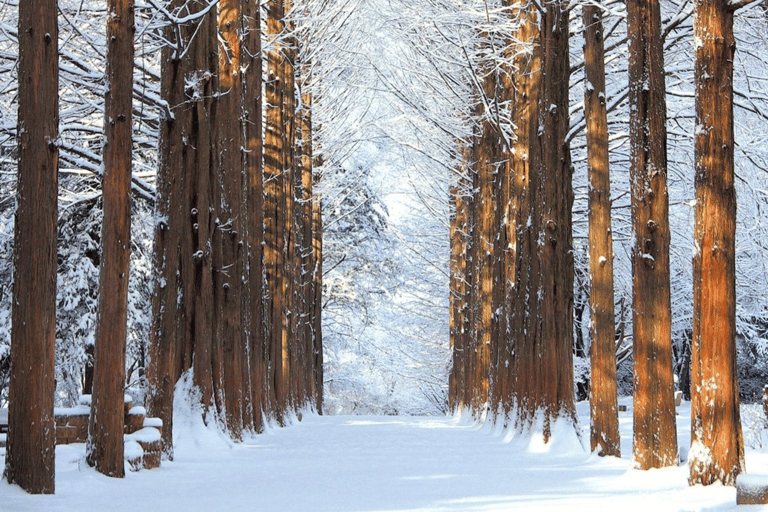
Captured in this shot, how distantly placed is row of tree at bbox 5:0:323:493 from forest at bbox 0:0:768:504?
2 centimetres

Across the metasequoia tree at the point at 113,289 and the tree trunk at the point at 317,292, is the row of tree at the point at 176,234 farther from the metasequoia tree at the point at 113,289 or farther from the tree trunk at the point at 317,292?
the tree trunk at the point at 317,292

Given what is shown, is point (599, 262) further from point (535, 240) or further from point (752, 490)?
point (752, 490)

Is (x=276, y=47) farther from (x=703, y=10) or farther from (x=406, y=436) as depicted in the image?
(x=703, y=10)

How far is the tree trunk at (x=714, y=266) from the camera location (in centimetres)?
713

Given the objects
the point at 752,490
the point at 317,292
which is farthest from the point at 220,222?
Answer: the point at 317,292

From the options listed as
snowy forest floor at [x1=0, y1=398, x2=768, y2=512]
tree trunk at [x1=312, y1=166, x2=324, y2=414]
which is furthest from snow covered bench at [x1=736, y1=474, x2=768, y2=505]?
tree trunk at [x1=312, y1=166, x2=324, y2=414]

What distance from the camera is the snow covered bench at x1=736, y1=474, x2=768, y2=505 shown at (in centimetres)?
579

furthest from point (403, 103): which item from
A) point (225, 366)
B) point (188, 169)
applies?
point (188, 169)

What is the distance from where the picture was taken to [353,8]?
24.4 m

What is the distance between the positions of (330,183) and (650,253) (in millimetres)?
24072

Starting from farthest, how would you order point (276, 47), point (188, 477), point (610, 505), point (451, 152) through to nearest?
point (451, 152)
point (276, 47)
point (188, 477)
point (610, 505)

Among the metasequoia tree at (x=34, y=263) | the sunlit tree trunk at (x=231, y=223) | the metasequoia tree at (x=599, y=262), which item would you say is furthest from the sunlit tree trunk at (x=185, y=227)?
the metasequoia tree at (x=599, y=262)

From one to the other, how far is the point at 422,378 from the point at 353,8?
2075 centimetres

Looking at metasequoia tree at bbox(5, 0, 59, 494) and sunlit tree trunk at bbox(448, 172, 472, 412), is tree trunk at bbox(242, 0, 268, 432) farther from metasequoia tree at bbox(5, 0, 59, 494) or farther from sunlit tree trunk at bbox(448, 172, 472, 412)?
sunlit tree trunk at bbox(448, 172, 472, 412)
